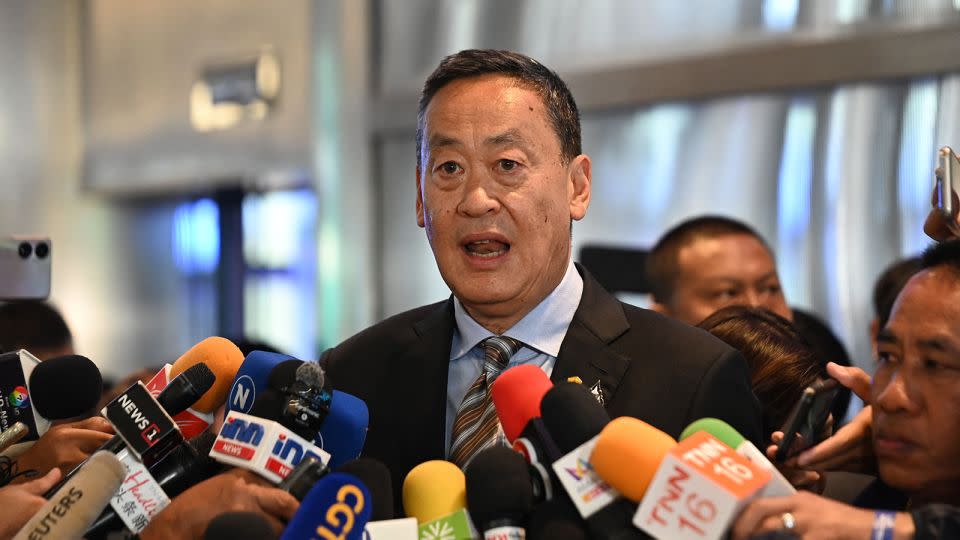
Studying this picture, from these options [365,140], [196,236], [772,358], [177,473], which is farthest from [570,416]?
[196,236]

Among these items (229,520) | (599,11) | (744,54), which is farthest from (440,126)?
(599,11)

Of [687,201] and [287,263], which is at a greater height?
[687,201]

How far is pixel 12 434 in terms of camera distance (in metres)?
1.56

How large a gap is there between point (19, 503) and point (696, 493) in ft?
2.84

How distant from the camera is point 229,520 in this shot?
3.91 feet

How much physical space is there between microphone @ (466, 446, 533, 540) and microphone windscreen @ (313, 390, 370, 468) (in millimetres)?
230

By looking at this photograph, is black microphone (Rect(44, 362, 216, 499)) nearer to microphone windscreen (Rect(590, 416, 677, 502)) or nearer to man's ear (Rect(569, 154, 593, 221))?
microphone windscreen (Rect(590, 416, 677, 502))

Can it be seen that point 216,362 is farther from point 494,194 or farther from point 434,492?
point 494,194

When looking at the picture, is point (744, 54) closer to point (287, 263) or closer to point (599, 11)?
point (599, 11)

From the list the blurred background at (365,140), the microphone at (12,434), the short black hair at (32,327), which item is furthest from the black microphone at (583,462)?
the blurred background at (365,140)

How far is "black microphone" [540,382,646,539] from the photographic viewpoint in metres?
1.23

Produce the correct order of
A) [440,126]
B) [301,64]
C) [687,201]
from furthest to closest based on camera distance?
[301,64] → [687,201] → [440,126]

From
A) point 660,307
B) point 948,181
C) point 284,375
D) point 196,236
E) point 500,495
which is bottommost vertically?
point 196,236

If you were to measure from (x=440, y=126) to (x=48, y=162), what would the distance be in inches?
185
